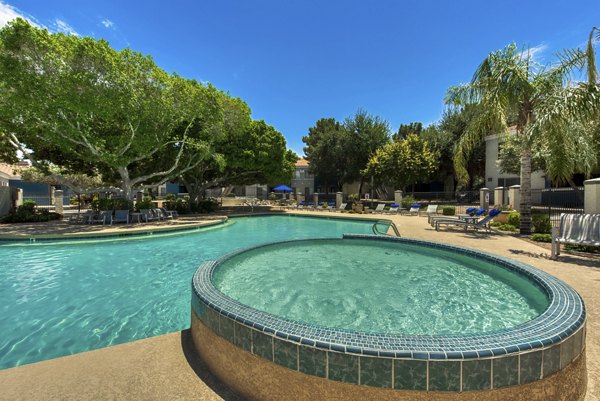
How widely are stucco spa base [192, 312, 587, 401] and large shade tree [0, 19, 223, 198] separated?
15.5 m

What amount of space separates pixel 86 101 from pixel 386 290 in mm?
15736

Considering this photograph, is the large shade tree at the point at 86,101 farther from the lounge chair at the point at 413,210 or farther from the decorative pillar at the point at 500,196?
the decorative pillar at the point at 500,196

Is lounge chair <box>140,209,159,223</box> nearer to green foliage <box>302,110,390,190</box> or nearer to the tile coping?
the tile coping

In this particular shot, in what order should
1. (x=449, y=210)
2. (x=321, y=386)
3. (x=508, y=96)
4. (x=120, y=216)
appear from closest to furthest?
(x=321, y=386) → (x=508, y=96) → (x=120, y=216) → (x=449, y=210)

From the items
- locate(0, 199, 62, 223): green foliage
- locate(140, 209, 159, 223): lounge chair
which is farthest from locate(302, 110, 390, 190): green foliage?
locate(0, 199, 62, 223): green foliage

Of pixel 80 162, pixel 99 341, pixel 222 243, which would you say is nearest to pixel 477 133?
pixel 222 243

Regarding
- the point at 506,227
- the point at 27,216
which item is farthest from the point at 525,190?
the point at 27,216

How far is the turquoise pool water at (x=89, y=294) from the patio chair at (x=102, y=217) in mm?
4672

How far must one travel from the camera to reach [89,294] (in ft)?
19.9

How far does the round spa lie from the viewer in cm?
220

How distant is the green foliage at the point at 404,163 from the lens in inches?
1126

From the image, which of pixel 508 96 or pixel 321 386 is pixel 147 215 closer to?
pixel 321 386

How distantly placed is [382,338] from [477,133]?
39.6 feet

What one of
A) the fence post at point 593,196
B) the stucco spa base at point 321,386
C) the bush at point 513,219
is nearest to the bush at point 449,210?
the bush at point 513,219
